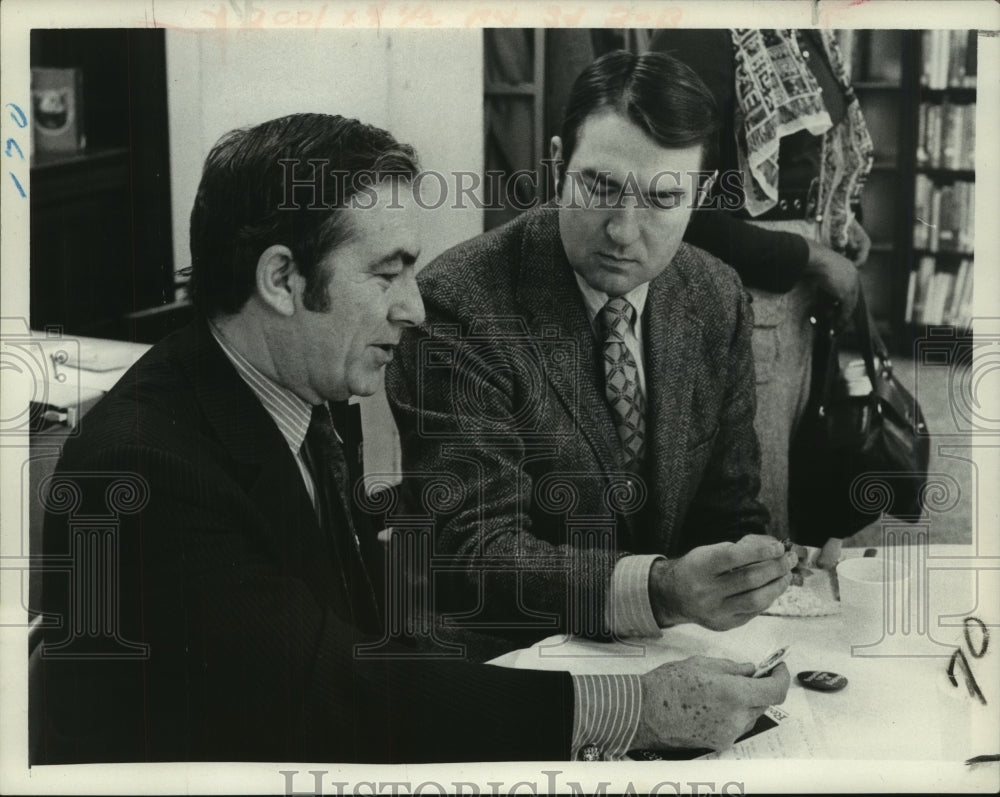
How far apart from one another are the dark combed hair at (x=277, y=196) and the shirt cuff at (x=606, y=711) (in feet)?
2.87

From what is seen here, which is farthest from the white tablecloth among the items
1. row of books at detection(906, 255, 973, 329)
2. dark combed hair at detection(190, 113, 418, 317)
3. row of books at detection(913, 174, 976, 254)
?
dark combed hair at detection(190, 113, 418, 317)

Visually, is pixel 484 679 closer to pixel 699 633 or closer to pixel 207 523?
Answer: pixel 699 633

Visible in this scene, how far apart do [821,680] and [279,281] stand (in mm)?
1272

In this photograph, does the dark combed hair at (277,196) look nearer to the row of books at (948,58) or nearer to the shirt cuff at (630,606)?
the shirt cuff at (630,606)

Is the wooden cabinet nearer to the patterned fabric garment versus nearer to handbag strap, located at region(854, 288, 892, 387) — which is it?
the patterned fabric garment

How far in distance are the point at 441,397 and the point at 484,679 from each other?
0.53 meters

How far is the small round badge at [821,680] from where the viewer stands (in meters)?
2.32

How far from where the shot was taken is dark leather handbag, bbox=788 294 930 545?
7.74 feet

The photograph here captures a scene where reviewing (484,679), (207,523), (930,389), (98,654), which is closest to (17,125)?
(207,523)

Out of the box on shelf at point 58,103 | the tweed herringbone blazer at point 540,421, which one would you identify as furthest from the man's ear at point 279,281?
the box on shelf at point 58,103

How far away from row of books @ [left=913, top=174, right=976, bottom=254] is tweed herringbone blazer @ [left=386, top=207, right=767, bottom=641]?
377 mm

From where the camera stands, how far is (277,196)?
223 cm

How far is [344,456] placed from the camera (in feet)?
7.55

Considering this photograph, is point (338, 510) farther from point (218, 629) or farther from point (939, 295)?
point (939, 295)
